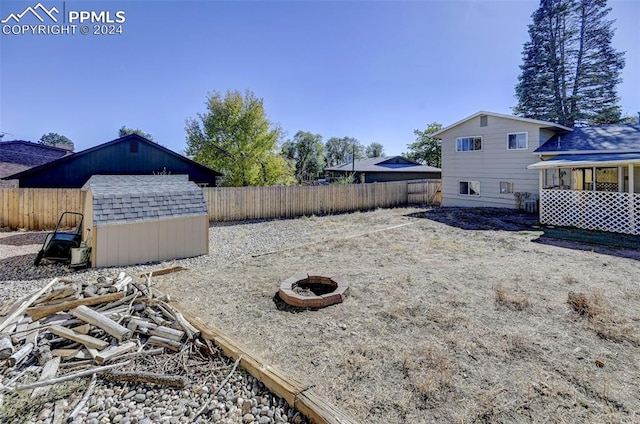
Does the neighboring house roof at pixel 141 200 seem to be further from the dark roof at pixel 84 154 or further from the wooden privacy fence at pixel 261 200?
the dark roof at pixel 84 154

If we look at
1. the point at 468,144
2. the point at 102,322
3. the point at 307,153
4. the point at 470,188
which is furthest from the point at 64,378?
the point at 307,153

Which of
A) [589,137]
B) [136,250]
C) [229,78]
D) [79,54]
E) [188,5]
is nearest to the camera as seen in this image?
[136,250]

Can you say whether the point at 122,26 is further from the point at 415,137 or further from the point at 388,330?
the point at 415,137

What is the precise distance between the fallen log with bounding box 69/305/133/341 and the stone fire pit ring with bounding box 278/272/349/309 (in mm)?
2126

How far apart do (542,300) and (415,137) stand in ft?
108

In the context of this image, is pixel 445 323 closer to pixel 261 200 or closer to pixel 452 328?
pixel 452 328

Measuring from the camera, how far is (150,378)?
2.96 metres

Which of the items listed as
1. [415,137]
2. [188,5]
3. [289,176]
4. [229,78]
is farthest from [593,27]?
[188,5]

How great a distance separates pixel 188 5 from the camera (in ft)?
31.3

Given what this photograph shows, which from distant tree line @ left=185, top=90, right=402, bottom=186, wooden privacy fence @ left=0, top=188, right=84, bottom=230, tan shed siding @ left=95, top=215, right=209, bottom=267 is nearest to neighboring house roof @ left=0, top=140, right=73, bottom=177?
distant tree line @ left=185, top=90, right=402, bottom=186

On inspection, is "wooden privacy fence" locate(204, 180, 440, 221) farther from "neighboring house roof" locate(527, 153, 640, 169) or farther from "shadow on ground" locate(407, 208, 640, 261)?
"neighboring house roof" locate(527, 153, 640, 169)

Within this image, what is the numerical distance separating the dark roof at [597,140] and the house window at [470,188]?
330cm

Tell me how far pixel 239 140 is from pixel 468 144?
14.4 metres

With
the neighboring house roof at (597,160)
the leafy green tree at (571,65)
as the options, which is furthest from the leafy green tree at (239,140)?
the leafy green tree at (571,65)
